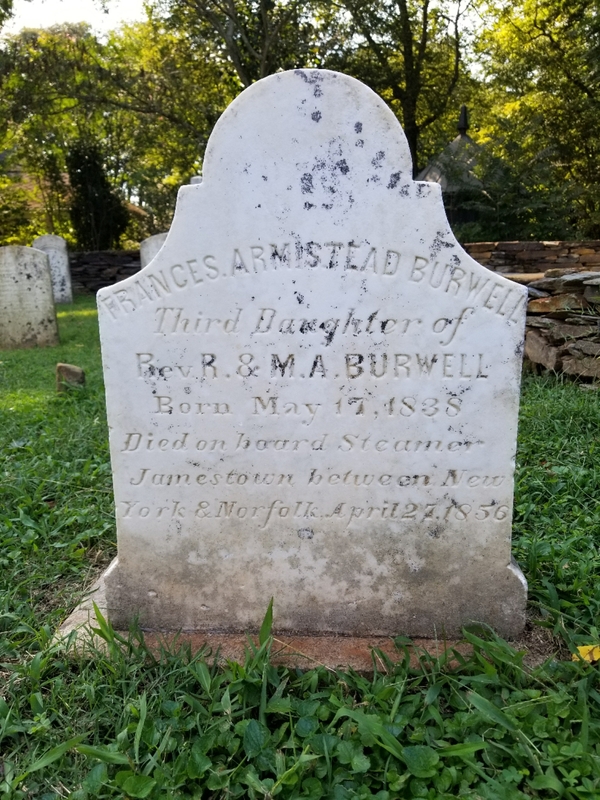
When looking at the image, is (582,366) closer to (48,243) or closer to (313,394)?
(313,394)

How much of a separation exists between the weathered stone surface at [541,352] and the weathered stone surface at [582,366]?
86 mm

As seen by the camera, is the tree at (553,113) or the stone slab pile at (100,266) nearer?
the tree at (553,113)

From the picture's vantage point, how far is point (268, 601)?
2.06 m

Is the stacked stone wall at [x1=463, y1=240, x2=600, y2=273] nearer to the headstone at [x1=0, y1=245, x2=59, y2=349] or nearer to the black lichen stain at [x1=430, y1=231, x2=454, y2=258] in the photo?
the headstone at [x1=0, y1=245, x2=59, y2=349]

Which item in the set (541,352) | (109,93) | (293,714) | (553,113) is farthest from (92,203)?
(293,714)

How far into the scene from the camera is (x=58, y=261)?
13.1m

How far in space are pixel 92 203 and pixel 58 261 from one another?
5717 millimetres

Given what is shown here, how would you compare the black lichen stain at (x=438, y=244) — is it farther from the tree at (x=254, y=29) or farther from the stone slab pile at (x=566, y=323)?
the tree at (x=254, y=29)

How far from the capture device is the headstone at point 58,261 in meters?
12.8

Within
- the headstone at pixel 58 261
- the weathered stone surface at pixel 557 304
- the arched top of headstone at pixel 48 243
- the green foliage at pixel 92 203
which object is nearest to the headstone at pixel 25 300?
the headstone at pixel 58 261

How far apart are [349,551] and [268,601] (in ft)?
1.10

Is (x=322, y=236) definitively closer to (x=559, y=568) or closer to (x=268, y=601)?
(x=268, y=601)

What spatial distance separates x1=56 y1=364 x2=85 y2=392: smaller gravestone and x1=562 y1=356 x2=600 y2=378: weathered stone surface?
407 centimetres

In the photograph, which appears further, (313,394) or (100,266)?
(100,266)
